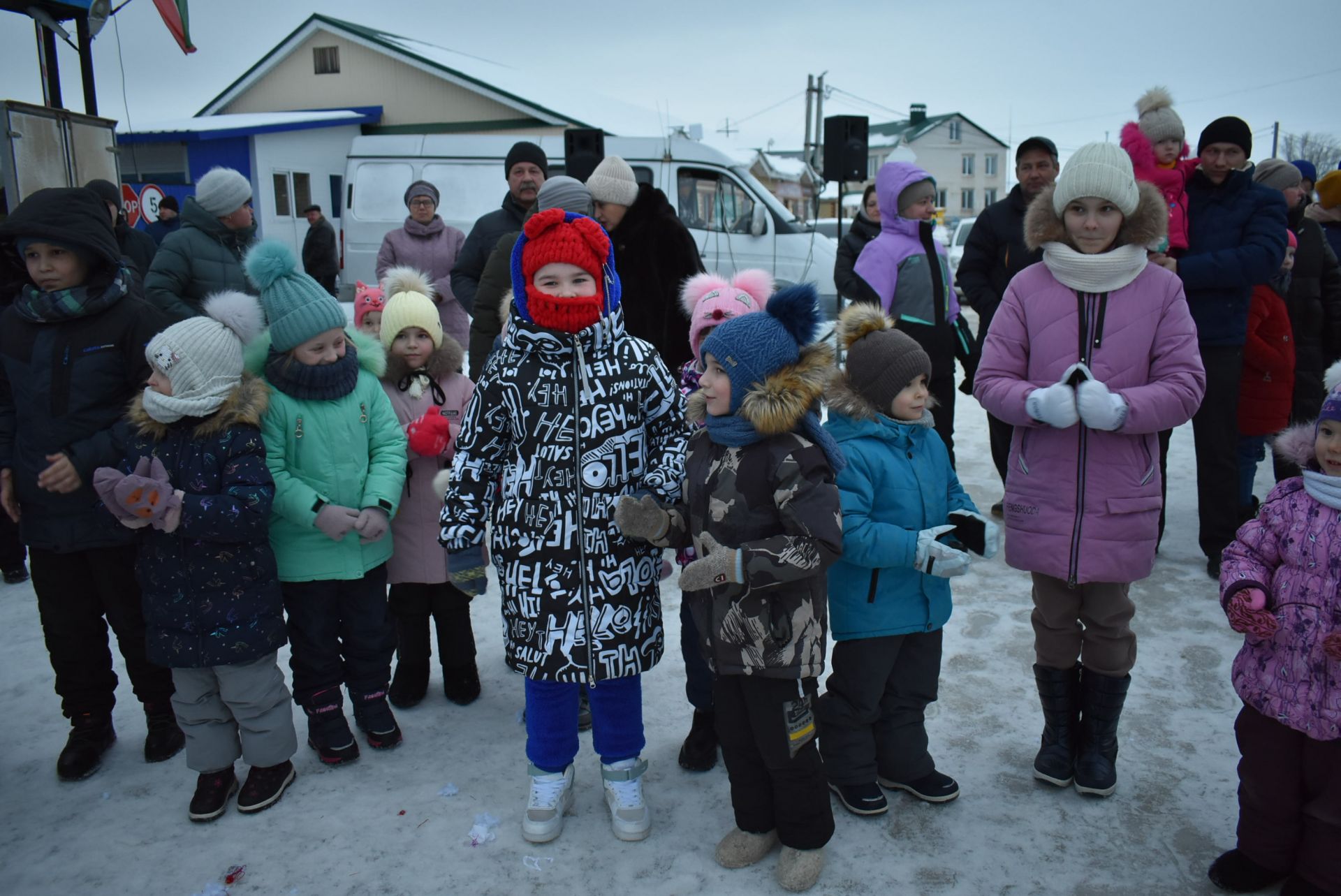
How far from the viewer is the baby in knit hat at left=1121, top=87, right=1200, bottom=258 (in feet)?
13.4

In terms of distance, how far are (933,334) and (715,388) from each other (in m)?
2.90

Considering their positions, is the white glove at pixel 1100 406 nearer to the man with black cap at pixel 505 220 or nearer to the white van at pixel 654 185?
the man with black cap at pixel 505 220

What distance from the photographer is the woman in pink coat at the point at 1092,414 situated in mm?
2693

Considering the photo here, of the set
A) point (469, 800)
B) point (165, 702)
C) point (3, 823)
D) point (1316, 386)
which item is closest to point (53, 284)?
point (165, 702)

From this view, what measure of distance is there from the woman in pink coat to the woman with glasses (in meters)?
4.61

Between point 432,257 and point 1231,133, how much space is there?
5020 millimetres

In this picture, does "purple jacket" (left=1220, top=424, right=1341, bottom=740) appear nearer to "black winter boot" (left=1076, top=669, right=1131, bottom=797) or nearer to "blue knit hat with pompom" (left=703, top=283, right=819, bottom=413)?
"black winter boot" (left=1076, top=669, right=1131, bottom=797)

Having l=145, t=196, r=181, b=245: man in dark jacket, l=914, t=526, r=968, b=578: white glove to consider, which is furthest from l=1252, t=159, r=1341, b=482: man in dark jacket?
l=145, t=196, r=181, b=245: man in dark jacket

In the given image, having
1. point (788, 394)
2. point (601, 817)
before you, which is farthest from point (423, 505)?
point (788, 394)

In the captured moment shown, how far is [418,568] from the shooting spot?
340 cm

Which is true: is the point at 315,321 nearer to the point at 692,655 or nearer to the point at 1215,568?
the point at 692,655

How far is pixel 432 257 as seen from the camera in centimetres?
668

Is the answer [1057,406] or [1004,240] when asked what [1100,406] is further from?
[1004,240]

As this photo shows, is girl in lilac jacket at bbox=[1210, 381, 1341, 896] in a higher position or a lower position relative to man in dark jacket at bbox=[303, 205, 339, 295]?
lower
